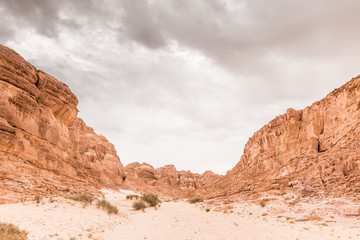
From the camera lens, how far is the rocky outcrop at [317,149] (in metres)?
18.9

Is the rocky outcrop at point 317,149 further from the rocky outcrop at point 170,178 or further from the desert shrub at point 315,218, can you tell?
the rocky outcrop at point 170,178

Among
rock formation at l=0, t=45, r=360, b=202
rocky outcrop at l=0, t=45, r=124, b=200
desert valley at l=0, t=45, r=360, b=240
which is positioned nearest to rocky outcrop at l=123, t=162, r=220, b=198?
rock formation at l=0, t=45, r=360, b=202

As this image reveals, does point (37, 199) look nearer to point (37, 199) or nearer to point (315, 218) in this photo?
point (37, 199)

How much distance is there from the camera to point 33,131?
21719mm

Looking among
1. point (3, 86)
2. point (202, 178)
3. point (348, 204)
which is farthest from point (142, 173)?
point (348, 204)

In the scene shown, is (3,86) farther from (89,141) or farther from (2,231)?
(89,141)

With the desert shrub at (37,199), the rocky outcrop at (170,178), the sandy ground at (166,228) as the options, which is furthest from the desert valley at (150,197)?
the rocky outcrop at (170,178)

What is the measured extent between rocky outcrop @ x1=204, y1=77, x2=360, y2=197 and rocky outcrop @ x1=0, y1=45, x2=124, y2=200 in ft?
83.6

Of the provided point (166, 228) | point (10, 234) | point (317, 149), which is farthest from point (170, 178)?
point (10, 234)

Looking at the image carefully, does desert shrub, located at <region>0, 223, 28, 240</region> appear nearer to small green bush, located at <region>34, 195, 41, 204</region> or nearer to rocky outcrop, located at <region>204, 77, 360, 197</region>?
small green bush, located at <region>34, 195, 41, 204</region>

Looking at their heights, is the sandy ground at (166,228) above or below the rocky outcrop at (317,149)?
below

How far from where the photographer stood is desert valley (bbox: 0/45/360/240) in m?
11.1

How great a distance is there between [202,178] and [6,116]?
105255 mm

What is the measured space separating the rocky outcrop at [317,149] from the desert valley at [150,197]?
0.46 feet
